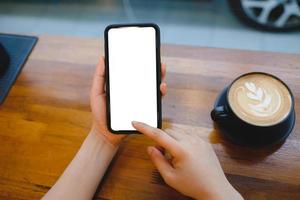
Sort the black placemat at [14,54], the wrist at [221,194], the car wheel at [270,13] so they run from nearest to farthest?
the wrist at [221,194]
the black placemat at [14,54]
the car wheel at [270,13]

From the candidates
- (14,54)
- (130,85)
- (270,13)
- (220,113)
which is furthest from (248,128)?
(270,13)

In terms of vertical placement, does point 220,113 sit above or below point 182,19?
above

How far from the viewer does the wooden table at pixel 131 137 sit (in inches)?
19.8

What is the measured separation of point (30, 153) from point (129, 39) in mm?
282

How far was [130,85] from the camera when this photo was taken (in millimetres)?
515

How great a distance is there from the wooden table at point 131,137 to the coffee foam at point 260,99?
2.7 inches

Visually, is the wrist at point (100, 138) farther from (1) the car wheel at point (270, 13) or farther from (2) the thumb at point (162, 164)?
(1) the car wheel at point (270, 13)

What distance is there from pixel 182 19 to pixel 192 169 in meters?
1.02

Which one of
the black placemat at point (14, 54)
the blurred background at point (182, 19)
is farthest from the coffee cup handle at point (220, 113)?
the blurred background at point (182, 19)

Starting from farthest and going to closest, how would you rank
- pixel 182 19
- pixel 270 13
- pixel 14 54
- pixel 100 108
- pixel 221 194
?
pixel 182 19
pixel 270 13
pixel 14 54
pixel 100 108
pixel 221 194

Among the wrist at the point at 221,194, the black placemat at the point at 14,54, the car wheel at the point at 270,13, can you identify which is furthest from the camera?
the car wheel at the point at 270,13

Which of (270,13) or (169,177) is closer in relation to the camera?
(169,177)

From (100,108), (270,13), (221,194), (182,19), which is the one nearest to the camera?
(221,194)

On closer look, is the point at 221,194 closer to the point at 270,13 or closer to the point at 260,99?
the point at 260,99
